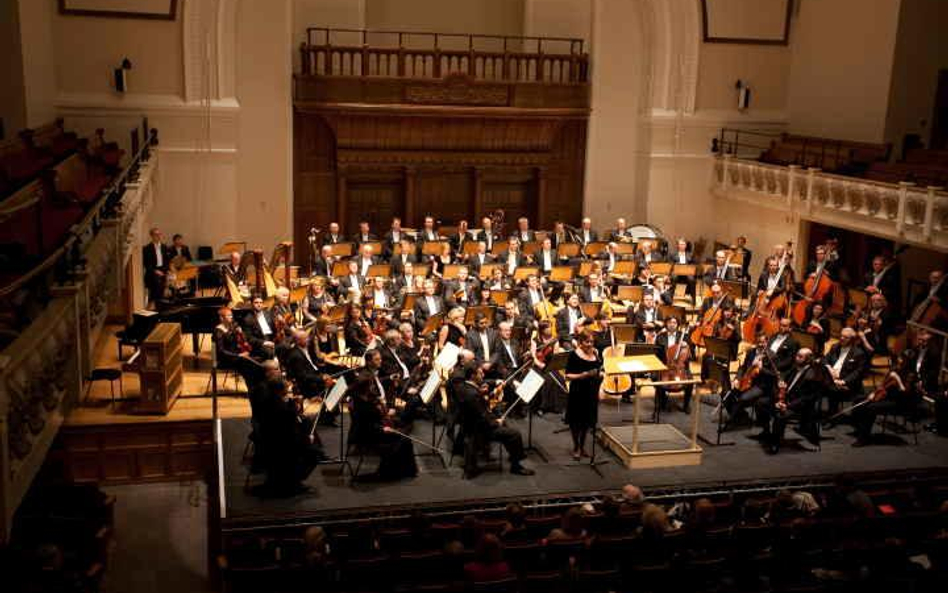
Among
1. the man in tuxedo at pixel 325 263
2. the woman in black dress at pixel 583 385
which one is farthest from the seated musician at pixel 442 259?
the woman in black dress at pixel 583 385

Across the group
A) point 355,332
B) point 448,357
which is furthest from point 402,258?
point 448,357

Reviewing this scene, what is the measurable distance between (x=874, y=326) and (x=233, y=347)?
28.1 ft

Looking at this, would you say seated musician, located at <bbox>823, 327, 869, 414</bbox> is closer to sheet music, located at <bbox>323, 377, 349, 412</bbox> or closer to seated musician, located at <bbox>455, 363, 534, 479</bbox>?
seated musician, located at <bbox>455, 363, 534, 479</bbox>

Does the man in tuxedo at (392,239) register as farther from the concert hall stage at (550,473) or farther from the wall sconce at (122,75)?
the concert hall stage at (550,473)

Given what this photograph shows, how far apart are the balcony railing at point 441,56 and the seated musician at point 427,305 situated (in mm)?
6401

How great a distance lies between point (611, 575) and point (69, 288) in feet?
14.9

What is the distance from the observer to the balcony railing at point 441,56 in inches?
727

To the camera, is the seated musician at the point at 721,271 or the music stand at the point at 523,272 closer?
the music stand at the point at 523,272

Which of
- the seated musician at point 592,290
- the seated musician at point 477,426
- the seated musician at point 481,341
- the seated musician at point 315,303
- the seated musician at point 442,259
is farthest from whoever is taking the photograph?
the seated musician at point 442,259

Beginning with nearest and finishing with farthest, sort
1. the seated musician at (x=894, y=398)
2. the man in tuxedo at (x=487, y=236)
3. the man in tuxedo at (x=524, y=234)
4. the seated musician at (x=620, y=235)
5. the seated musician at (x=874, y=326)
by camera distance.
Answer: the seated musician at (x=894, y=398) → the seated musician at (x=874, y=326) → the man in tuxedo at (x=487, y=236) → the man in tuxedo at (x=524, y=234) → the seated musician at (x=620, y=235)

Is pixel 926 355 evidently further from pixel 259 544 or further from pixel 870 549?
pixel 259 544

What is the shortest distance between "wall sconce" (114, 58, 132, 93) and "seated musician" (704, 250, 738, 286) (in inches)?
428

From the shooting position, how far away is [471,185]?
66.1 feet

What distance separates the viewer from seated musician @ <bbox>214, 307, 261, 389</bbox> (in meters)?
11.3
